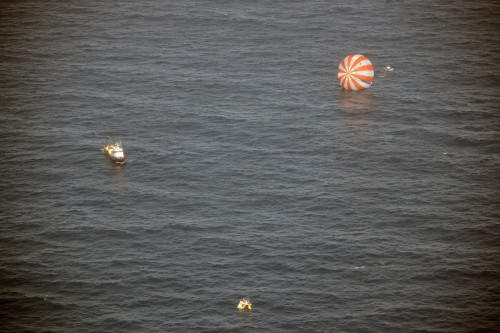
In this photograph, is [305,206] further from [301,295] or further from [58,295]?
[58,295]

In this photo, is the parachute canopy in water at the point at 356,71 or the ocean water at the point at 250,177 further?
the parachute canopy in water at the point at 356,71

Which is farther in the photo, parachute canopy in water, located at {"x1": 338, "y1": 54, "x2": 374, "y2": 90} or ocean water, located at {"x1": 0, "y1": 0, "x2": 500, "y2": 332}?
parachute canopy in water, located at {"x1": 338, "y1": 54, "x2": 374, "y2": 90}

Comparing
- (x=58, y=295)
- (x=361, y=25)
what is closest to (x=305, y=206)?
(x=58, y=295)

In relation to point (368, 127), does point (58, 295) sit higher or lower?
lower
